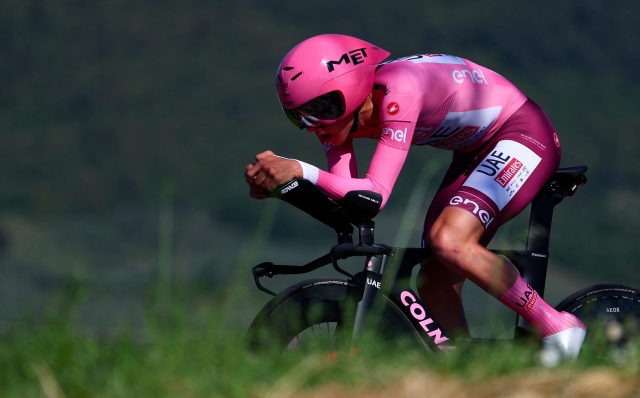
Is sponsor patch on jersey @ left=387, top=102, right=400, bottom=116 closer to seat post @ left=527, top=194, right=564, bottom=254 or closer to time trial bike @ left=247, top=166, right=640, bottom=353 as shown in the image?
time trial bike @ left=247, top=166, right=640, bottom=353

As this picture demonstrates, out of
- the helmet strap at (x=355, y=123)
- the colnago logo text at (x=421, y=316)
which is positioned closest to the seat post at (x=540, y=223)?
the colnago logo text at (x=421, y=316)

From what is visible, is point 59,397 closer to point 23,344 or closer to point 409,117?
point 23,344

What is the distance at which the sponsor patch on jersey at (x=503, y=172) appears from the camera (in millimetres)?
3643

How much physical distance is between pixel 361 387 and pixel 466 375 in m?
0.30

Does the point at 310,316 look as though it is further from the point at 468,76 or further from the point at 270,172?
the point at 468,76

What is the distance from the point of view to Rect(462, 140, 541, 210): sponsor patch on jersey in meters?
3.64

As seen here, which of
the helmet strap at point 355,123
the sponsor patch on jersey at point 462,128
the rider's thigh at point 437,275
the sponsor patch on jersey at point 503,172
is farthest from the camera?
the rider's thigh at point 437,275

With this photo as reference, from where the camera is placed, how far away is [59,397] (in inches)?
90.7

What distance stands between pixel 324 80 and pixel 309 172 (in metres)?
0.43

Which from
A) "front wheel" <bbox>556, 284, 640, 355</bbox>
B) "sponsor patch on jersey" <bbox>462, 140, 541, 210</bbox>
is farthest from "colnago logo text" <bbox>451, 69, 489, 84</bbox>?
"front wheel" <bbox>556, 284, 640, 355</bbox>

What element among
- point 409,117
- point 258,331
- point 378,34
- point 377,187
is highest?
point 378,34

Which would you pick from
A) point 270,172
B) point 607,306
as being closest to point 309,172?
point 270,172

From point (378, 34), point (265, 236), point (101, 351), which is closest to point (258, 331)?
point (265, 236)

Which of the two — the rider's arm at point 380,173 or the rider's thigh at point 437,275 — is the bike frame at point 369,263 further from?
the rider's thigh at point 437,275
